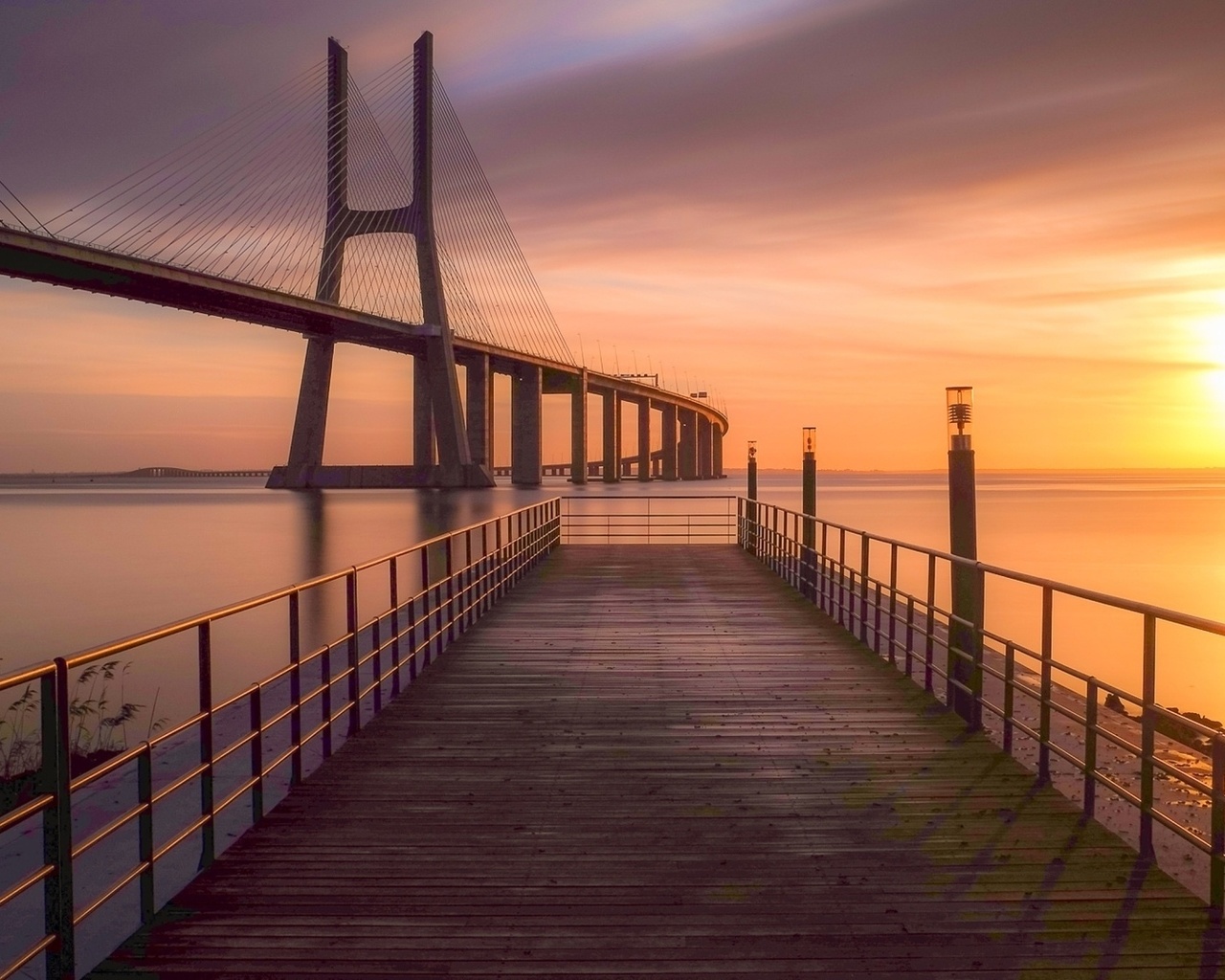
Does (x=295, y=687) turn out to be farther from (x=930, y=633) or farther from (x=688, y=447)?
(x=688, y=447)

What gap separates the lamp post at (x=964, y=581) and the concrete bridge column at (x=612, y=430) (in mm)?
81552

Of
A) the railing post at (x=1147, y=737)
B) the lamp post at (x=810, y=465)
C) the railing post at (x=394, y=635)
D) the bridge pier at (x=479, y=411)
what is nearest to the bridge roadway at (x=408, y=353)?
the bridge pier at (x=479, y=411)

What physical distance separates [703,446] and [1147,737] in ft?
419

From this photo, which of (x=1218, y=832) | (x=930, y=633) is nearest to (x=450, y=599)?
Answer: (x=930, y=633)

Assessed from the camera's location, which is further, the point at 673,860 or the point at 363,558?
the point at 363,558

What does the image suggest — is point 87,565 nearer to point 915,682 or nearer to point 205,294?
point 205,294

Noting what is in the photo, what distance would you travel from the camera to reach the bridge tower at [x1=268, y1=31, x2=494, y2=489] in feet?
193

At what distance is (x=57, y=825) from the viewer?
352 cm

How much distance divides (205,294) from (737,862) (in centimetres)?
4462

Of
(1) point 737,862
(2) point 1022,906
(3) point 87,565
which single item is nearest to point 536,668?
(1) point 737,862

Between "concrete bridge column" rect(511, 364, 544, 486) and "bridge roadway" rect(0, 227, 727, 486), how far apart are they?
0.09m

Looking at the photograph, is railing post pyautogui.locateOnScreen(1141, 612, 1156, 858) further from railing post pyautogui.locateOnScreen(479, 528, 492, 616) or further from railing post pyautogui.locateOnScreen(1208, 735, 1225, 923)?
railing post pyautogui.locateOnScreen(479, 528, 492, 616)

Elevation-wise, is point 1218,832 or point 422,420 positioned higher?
point 422,420

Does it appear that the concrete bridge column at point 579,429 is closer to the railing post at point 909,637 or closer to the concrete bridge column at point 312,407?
the concrete bridge column at point 312,407
